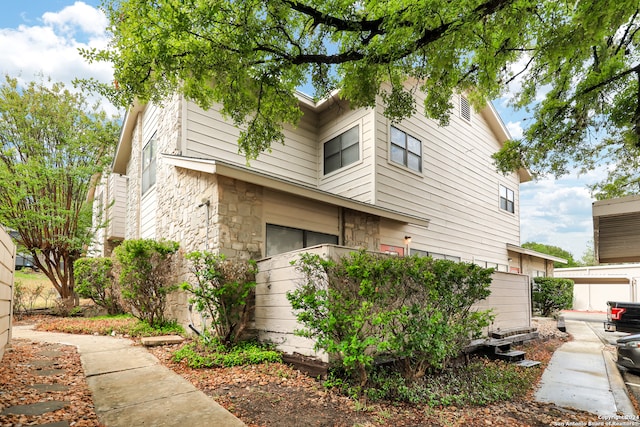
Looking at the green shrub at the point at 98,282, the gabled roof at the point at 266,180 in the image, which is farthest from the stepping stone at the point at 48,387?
the green shrub at the point at 98,282

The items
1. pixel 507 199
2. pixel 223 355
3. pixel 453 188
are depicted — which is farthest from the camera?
pixel 507 199

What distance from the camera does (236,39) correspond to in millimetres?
5148

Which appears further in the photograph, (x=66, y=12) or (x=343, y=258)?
(x=66, y=12)

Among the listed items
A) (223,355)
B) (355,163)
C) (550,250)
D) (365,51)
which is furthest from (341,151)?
(550,250)

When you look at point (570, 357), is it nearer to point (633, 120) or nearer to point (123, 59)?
point (633, 120)

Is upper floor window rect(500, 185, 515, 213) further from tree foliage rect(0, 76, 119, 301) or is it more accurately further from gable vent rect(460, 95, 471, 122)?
tree foliage rect(0, 76, 119, 301)

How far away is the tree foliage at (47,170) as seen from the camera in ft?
37.2

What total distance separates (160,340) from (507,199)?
15.5 m

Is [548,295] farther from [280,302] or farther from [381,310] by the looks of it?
[280,302]

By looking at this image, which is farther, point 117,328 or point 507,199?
point 507,199

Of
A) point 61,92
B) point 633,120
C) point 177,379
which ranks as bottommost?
point 177,379

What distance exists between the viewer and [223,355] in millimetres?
5586

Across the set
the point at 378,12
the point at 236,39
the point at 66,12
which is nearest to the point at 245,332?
the point at 236,39

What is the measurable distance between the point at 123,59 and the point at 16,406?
15.7 ft
